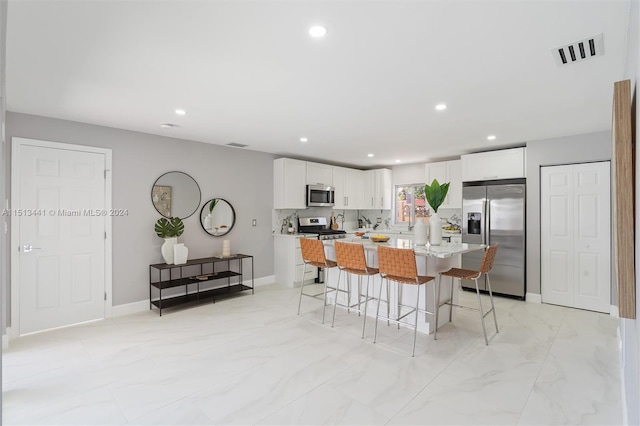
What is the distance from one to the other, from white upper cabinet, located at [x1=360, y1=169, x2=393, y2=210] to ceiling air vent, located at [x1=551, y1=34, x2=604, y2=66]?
488cm

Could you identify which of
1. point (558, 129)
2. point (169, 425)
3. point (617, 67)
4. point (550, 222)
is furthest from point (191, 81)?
point (550, 222)

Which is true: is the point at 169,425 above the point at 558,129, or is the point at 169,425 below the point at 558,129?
below

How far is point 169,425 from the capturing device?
2203 millimetres

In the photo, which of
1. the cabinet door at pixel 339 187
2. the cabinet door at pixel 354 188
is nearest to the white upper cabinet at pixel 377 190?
the cabinet door at pixel 354 188

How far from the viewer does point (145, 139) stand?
450 cm

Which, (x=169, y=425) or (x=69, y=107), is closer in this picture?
(x=169, y=425)

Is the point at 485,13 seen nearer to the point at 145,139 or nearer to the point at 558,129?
the point at 558,129

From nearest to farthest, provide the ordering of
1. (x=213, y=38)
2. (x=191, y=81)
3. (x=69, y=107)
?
(x=213, y=38) → (x=191, y=81) → (x=69, y=107)

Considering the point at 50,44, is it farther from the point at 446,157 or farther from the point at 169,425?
the point at 446,157

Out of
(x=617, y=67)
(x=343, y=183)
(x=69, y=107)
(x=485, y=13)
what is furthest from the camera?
(x=343, y=183)

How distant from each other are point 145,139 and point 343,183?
3.77 m

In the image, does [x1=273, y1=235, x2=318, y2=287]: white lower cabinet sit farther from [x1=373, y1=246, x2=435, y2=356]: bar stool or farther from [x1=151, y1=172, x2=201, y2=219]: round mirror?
[x1=373, y1=246, x2=435, y2=356]: bar stool

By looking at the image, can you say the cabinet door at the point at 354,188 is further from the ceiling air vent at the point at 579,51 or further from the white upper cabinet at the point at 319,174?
the ceiling air vent at the point at 579,51

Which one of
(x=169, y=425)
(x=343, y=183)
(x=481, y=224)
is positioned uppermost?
(x=343, y=183)
